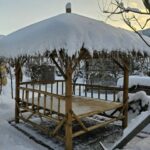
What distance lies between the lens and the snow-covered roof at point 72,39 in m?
4.75

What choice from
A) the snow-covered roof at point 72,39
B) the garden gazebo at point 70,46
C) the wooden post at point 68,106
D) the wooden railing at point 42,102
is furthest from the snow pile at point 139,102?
the wooden post at point 68,106

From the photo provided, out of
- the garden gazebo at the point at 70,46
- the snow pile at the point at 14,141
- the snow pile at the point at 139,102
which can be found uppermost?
the garden gazebo at the point at 70,46

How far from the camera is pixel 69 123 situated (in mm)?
5227

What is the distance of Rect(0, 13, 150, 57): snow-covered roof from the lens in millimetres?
4746

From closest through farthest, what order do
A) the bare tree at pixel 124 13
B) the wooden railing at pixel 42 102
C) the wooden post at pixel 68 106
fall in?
the wooden post at pixel 68 106 < the bare tree at pixel 124 13 < the wooden railing at pixel 42 102

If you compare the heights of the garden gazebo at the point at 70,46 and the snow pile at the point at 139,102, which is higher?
the garden gazebo at the point at 70,46

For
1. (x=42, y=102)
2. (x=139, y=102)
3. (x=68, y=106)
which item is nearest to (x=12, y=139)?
(x=42, y=102)

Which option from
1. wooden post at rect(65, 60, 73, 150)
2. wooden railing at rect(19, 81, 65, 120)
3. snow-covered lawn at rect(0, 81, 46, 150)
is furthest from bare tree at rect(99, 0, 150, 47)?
snow-covered lawn at rect(0, 81, 46, 150)

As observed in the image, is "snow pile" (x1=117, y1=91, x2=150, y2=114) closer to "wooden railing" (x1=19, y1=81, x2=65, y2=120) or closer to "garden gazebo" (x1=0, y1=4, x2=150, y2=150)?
"garden gazebo" (x1=0, y1=4, x2=150, y2=150)

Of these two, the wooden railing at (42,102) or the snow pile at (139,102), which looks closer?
the wooden railing at (42,102)

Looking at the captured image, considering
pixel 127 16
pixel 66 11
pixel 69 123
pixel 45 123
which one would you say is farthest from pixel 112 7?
pixel 45 123

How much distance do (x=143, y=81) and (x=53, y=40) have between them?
30.6 ft

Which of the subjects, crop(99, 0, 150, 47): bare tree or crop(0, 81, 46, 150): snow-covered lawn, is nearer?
crop(99, 0, 150, 47): bare tree

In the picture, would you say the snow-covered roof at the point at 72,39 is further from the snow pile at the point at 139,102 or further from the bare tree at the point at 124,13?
the snow pile at the point at 139,102
